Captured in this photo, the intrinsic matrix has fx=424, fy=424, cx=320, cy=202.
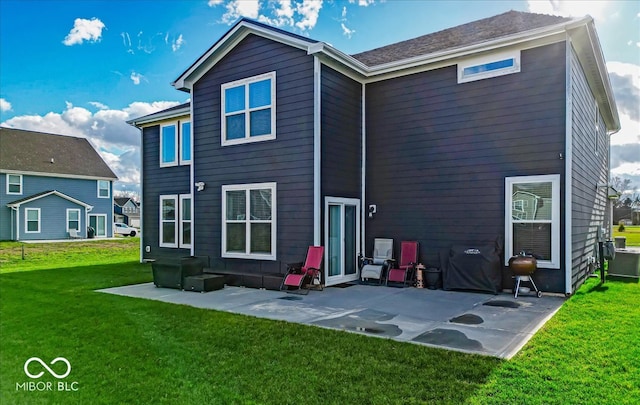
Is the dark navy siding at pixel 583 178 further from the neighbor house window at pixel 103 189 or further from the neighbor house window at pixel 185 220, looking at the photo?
the neighbor house window at pixel 103 189

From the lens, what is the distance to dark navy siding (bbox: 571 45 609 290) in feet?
26.1

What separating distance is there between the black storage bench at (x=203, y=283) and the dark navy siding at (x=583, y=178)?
6703mm

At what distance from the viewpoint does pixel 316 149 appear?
8.54 m

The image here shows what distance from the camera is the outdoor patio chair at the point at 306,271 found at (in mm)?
8148

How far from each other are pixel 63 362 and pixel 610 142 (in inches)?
672

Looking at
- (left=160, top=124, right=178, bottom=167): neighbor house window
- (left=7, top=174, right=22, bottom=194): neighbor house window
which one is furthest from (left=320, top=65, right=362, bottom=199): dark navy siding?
(left=7, top=174, right=22, bottom=194): neighbor house window

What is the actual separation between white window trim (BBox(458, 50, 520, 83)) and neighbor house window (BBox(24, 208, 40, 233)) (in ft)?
85.9

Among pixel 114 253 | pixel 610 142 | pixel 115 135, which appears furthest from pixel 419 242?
pixel 115 135

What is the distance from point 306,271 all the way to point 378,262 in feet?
6.57

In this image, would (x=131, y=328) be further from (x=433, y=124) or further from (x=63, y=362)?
(x=433, y=124)

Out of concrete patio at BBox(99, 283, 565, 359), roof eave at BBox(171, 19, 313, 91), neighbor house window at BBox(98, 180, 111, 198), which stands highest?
roof eave at BBox(171, 19, 313, 91)

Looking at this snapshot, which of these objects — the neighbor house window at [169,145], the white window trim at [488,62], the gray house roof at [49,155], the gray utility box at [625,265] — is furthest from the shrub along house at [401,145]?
the gray house roof at [49,155]

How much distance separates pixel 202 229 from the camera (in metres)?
10.4

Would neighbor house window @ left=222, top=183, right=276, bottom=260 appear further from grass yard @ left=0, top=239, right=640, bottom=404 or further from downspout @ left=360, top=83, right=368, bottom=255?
grass yard @ left=0, top=239, right=640, bottom=404
